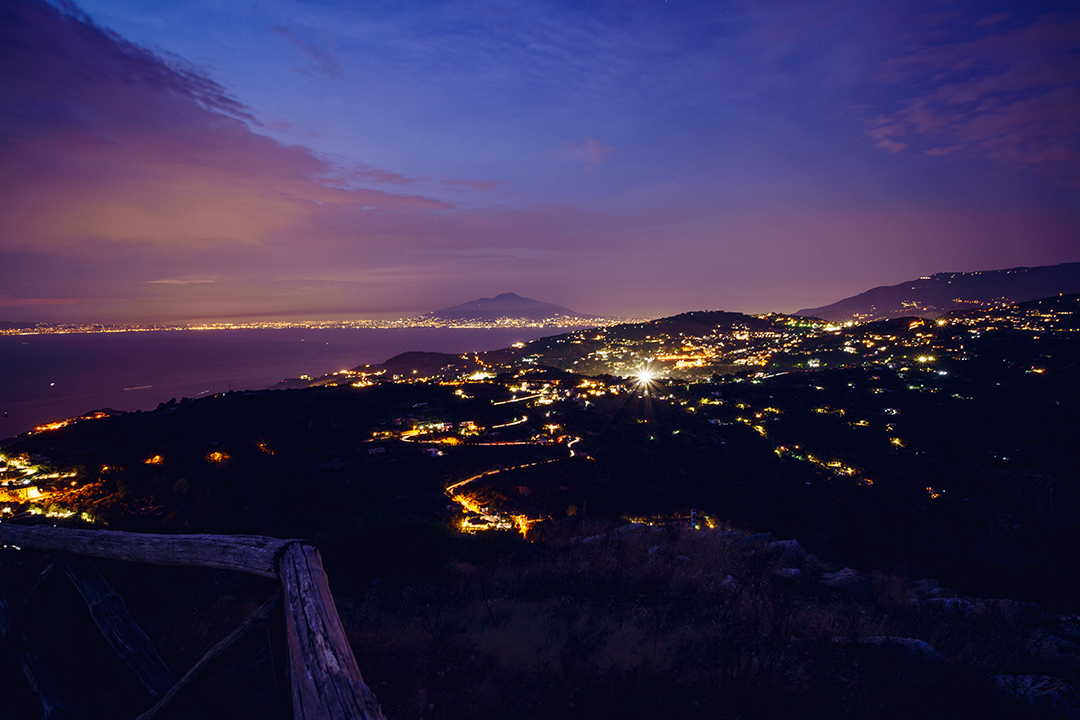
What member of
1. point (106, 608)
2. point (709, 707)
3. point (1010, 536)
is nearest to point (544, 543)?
point (709, 707)

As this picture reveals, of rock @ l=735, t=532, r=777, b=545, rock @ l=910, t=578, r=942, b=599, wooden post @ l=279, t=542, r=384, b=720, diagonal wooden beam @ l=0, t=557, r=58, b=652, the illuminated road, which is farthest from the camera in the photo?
the illuminated road

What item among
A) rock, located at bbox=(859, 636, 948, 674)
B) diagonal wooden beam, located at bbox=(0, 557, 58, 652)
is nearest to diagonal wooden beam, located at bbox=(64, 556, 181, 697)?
diagonal wooden beam, located at bbox=(0, 557, 58, 652)

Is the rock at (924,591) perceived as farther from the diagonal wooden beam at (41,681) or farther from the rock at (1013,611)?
the diagonal wooden beam at (41,681)

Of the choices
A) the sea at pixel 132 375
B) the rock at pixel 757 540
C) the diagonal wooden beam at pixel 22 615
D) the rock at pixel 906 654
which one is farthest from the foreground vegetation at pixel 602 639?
the sea at pixel 132 375

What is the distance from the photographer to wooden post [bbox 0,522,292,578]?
2352mm

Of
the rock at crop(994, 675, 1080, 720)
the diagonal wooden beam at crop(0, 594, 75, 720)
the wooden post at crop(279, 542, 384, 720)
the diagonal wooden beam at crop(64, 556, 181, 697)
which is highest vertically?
the wooden post at crop(279, 542, 384, 720)

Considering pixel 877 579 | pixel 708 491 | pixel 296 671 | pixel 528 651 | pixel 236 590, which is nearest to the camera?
pixel 296 671

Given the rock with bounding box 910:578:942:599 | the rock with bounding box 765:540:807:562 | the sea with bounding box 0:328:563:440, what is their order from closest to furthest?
the rock with bounding box 910:578:942:599 < the rock with bounding box 765:540:807:562 < the sea with bounding box 0:328:563:440

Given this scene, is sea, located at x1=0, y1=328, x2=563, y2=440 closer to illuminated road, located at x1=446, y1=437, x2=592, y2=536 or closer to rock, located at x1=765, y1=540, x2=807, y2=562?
illuminated road, located at x1=446, y1=437, x2=592, y2=536

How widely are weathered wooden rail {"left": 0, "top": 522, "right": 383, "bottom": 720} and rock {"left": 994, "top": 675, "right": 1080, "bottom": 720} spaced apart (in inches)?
183

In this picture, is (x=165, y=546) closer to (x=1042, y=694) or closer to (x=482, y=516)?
(x=1042, y=694)

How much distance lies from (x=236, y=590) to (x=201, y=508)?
15.5 meters

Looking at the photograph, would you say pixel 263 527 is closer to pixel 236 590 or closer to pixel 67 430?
pixel 236 590

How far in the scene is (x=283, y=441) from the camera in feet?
86.2
